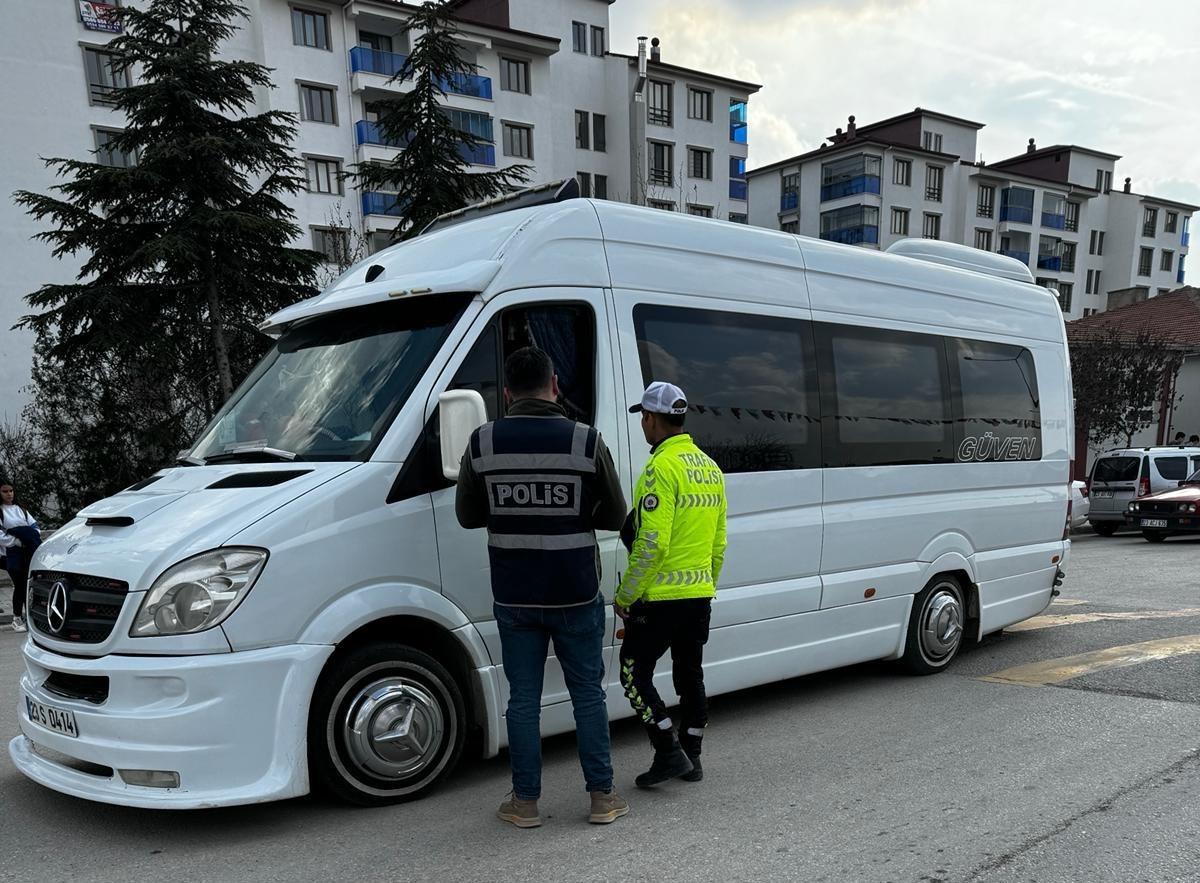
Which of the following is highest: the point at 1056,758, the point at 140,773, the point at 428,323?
the point at 428,323

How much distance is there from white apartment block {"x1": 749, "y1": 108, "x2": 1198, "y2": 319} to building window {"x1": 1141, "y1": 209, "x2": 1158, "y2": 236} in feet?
0.31

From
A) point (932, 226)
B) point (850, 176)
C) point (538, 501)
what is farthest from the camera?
point (932, 226)

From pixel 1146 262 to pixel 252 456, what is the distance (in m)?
76.3

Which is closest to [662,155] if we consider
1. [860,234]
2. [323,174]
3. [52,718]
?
[860,234]

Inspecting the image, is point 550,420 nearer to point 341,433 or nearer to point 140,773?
point 341,433

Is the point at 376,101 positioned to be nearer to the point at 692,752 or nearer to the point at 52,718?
the point at 52,718

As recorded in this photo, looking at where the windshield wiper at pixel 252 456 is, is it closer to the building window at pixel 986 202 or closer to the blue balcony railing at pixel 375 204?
the blue balcony railing at pixel 375 204

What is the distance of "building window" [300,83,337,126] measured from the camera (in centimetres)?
3347

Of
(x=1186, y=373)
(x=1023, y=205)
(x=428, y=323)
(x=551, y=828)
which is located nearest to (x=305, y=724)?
(x=551, y=828)

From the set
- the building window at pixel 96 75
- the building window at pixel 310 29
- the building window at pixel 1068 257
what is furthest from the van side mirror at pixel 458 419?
the building window at pixel 1068 257

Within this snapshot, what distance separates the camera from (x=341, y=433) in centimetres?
397

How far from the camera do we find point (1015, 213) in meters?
57.4

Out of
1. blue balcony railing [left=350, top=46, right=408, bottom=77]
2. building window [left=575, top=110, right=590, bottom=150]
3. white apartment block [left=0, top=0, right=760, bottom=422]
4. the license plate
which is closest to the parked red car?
white apartment block [left=0, top=0, right=760, bottom=422]

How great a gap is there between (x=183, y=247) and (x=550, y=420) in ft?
40.5
